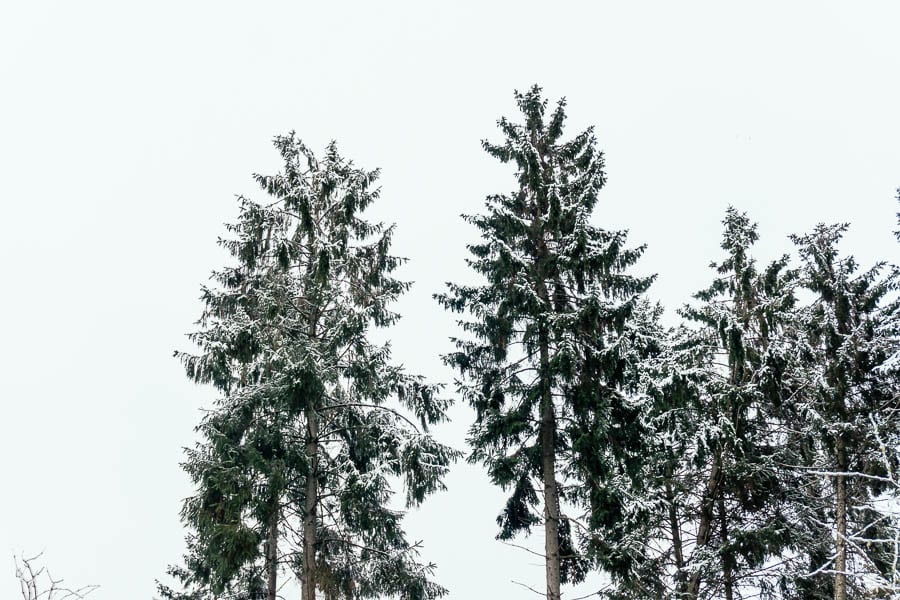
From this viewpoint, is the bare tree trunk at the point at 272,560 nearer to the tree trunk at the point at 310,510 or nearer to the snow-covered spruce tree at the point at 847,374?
the tree trunk at the point at 310,510

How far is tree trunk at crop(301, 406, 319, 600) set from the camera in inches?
521

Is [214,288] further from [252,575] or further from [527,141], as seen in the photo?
[527,141]

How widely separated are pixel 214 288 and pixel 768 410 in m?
12.5

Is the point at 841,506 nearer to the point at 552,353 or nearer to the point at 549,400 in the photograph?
the point at 549,400

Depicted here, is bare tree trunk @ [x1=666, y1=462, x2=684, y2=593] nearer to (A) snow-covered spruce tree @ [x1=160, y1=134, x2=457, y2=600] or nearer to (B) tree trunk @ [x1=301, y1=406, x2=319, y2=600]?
(A) snow-covered spruce tree @ [x1=160, y1=134, x2=457, y2=600]

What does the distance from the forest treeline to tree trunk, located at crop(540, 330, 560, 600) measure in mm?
42

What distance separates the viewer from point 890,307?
578 inches

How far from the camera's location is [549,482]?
13.9m

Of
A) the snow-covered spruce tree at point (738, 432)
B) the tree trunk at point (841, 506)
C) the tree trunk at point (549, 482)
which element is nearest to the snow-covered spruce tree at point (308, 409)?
the tree trunk at point (549, 482)

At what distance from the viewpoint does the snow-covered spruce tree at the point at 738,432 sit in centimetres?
1310

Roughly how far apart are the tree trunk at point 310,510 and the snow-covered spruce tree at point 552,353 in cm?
313

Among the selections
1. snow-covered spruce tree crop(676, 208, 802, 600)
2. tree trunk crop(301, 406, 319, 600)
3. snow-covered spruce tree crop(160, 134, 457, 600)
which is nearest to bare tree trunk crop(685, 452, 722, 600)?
snow-covered spruce tree crop(676, 208, 802, 600)

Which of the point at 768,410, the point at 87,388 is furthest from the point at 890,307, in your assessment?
the point at 87,388

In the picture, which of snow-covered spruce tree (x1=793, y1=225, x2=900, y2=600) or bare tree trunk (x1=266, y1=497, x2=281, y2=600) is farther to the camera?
bare tree trunk (x1=266, y1=497, x2=281, y2=600)
